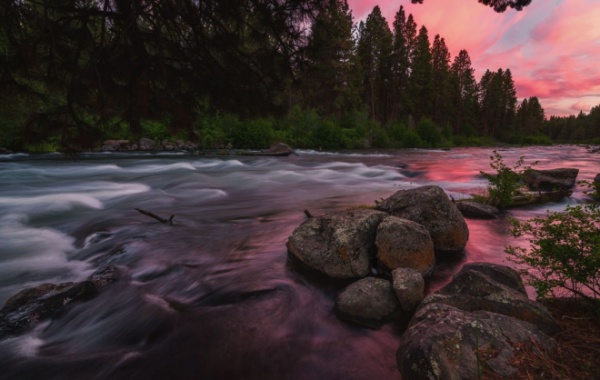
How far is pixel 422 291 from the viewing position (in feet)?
11.7

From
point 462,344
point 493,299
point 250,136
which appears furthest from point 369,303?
point 250,136

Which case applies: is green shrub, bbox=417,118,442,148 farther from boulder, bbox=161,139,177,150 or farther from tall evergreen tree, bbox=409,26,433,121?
boulder, bbox=161,139,177,150

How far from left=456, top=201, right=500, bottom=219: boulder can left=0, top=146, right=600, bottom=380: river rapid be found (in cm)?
24

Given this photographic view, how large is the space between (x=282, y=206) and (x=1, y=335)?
6.41 m

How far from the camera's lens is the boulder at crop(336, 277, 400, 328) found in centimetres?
344

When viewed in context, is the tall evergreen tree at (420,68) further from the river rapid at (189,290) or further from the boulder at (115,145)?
the river rapid at (189,290)

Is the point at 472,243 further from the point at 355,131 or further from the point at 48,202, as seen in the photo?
the point at 355,131

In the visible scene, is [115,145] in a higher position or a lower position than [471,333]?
lower

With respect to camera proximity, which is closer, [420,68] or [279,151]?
[279,151]

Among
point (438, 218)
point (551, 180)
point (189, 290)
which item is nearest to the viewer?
point (189, 290)

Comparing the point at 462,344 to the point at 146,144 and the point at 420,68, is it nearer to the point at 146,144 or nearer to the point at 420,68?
the point at 146,144

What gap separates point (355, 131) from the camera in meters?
37.7

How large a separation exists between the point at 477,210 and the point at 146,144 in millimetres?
26160

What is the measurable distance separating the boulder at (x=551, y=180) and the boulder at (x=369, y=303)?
353 inches
